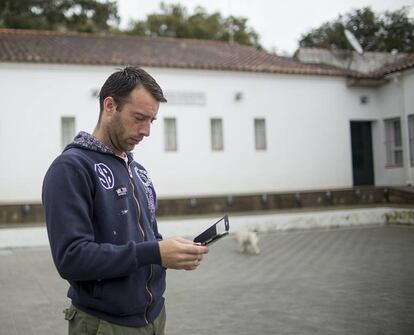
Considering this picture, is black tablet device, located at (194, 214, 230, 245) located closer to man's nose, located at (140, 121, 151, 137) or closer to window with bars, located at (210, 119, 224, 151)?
man's nose, located at (140, 121, 151, 137)

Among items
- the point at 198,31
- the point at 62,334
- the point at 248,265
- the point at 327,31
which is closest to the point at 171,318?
the point at 62,334

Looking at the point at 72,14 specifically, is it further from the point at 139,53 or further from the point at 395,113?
the point at 395,113

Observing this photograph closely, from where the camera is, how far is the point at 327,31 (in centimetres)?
2697

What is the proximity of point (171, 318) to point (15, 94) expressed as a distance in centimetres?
1136

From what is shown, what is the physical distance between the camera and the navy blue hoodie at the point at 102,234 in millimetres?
1769

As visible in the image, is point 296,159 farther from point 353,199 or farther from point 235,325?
point 235,325

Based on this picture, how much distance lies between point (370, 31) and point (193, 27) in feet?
43.3

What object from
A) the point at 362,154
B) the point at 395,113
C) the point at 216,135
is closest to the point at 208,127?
the point at 216,135

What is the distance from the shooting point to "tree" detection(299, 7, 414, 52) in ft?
65.0

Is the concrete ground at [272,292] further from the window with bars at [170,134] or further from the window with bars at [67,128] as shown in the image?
the window with bars at [170,134]

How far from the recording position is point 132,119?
2.01 metres

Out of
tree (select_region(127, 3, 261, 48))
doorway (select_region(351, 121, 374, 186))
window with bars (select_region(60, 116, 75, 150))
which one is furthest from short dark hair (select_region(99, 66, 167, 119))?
tree (select_region(127, 3, 261, 48))

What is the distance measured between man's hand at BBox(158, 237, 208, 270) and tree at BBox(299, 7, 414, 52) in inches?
695

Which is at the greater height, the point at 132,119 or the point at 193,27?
the point at 193,27
